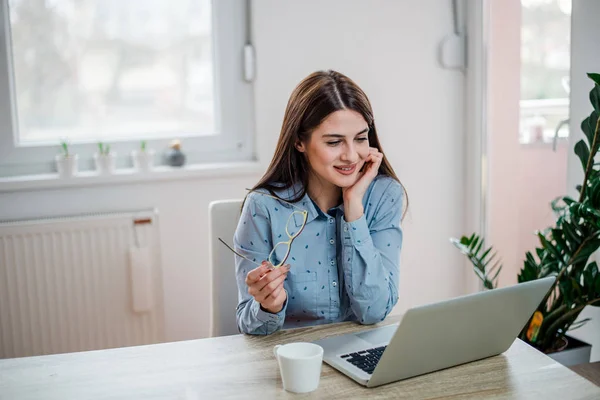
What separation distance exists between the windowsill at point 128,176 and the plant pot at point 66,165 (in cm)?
2

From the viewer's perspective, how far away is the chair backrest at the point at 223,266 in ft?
6.51

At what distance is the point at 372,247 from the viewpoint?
1.72 metres

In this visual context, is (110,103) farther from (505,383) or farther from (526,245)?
(505,383)

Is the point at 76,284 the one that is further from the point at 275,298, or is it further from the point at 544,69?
the point at 544,69

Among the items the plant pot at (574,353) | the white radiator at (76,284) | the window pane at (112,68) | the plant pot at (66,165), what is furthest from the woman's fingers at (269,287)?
the window pane at (112,68)

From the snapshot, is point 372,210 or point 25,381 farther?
point 372,210

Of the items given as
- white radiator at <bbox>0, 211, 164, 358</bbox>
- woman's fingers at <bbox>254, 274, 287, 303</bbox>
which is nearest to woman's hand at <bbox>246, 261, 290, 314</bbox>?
woman's fingers at <bbox>254, 274, 287, 303</bbox>

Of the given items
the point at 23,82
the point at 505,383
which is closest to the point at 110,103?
the point at 23,82

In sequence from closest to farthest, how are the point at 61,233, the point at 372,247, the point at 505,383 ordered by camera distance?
the point at 505,383 → the point at 372,247 → the point at 61,233

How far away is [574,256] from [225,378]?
48.0 inches

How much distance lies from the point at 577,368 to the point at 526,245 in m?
0.57

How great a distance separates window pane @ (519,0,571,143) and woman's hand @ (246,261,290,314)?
55.8 inches

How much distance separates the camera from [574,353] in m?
2.36

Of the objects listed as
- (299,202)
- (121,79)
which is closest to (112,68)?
(121,79)
